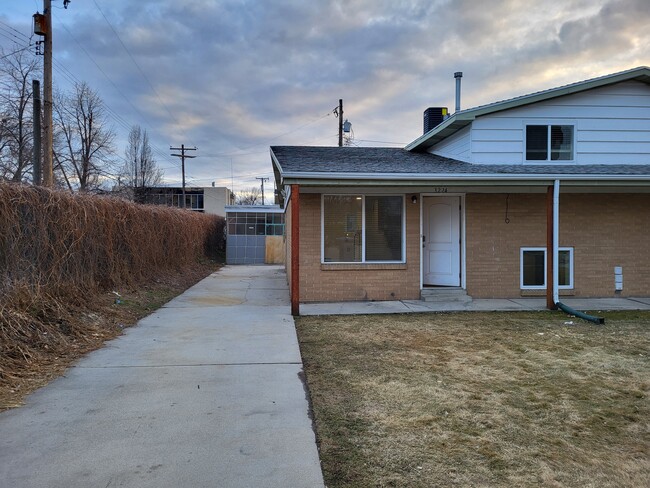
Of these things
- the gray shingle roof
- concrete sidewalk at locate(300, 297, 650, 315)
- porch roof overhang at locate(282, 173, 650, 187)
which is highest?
the gray shingle roof

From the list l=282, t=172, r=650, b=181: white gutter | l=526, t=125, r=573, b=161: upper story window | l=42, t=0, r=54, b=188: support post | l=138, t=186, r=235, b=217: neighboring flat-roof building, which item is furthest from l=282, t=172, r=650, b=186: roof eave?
l=138, t=186, r=235, b=217: neighboring flat-roof building

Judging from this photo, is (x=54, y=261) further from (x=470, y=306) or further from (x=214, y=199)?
(x=214, y=199)

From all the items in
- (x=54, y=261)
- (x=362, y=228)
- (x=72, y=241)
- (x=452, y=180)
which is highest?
(x=452, y=180)

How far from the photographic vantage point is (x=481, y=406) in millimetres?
3953

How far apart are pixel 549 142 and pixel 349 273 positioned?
5988 millimetres

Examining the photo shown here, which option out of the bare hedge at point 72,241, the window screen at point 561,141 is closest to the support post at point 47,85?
the bare hedge at point 72,241

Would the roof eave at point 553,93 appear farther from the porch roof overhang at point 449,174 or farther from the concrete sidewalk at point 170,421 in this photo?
the concrete sidewalk at point 170,421

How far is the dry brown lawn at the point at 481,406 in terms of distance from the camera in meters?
2.88

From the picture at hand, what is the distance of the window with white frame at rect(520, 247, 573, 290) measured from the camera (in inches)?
404

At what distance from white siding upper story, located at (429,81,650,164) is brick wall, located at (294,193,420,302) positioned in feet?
8.69

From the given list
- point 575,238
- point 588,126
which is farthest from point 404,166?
point 588,126

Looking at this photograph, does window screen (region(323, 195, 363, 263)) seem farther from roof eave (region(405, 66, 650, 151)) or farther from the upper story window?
the upper story window

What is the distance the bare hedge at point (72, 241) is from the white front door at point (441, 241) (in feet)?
24.0

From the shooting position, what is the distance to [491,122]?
1035 centimetres
